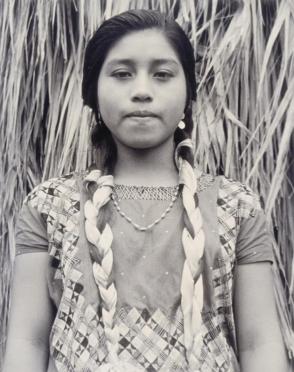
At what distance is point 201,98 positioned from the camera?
1.45m

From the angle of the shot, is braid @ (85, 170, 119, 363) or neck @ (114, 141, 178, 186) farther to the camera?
neck @ (114, 141, 178, 186)

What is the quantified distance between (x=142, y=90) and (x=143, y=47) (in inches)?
3.0

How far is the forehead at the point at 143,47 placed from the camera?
119cm

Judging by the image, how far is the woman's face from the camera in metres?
1.17

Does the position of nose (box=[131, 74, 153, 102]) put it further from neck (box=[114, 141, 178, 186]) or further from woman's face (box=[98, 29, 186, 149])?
neck (box=[114, 141, 178, 186])

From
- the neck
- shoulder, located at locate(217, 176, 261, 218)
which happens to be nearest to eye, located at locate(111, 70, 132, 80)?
the neck

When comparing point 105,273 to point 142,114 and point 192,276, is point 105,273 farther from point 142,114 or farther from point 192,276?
point 142,114

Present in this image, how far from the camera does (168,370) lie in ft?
3.70

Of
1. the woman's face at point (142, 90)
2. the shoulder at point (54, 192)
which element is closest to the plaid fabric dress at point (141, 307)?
the shoulder at point (54, 192)

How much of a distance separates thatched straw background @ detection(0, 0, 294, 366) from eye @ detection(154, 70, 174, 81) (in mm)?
224

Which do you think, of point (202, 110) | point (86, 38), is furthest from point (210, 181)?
point (86, 38)

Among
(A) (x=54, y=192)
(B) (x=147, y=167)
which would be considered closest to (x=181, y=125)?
(B) (x=147, y=167)

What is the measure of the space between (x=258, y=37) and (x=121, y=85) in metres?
0.34

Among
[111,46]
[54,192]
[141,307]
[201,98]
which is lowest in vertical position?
[141,307]
